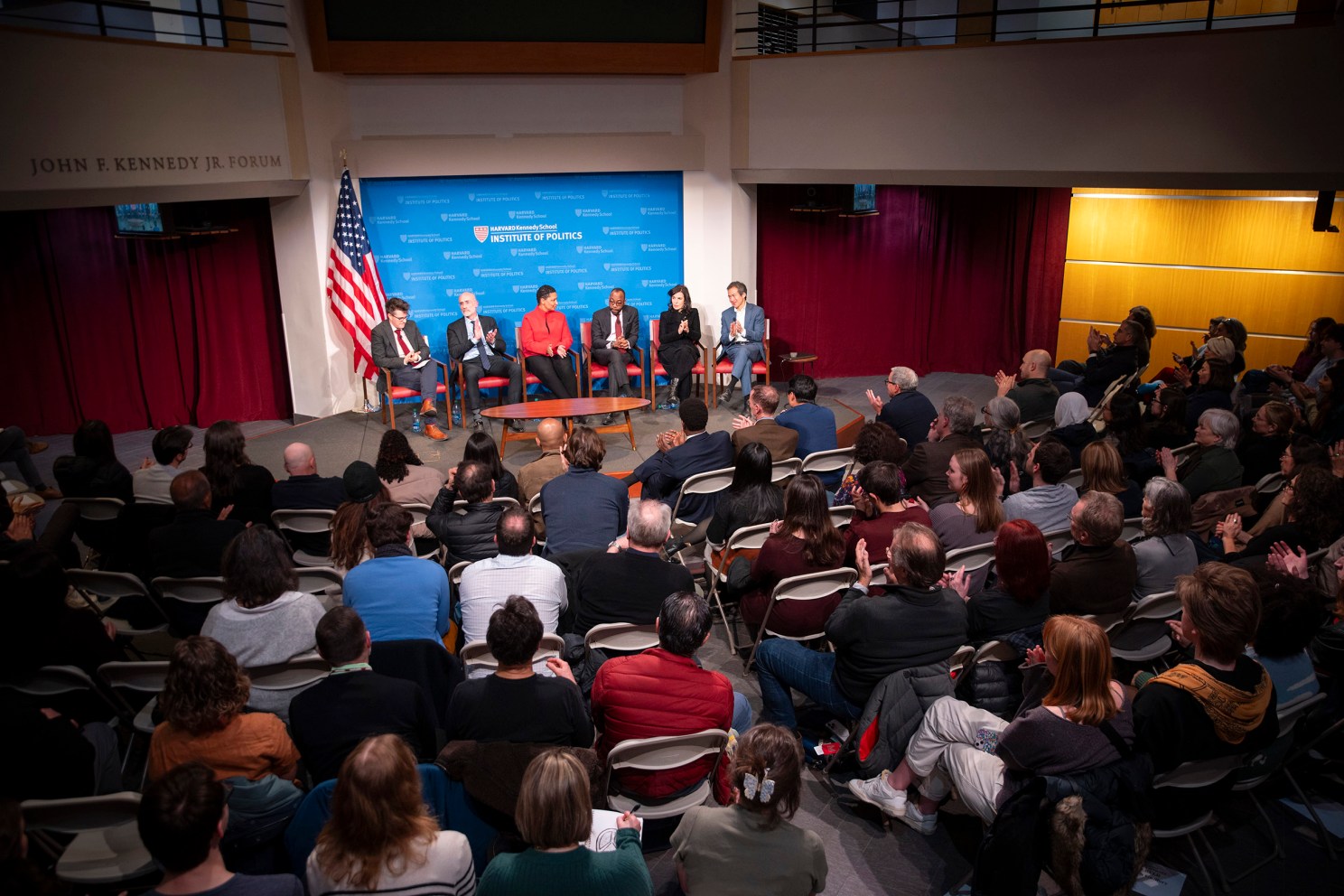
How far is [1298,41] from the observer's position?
639 cm

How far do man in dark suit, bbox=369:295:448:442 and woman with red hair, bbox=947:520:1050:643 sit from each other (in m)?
5.67

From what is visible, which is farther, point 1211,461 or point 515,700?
point 1211,461

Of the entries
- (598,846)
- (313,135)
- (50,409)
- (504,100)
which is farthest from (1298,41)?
(50,409)

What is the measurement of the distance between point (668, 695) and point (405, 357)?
20.3 feet

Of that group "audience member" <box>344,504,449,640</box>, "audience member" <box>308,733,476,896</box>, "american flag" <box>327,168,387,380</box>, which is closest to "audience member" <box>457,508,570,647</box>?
"audience member" <box>344,504,449,640</box>

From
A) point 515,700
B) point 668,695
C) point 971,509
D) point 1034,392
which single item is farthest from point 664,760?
point 1034,392

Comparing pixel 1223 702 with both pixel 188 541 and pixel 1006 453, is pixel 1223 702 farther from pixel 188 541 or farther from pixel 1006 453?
pixel 188 541

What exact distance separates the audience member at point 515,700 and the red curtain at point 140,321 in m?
6.48

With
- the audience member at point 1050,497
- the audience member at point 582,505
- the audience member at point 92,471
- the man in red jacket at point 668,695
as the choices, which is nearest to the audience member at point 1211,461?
the audience member at point 1050,497

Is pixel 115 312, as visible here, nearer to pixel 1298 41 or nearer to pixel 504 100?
pixel 504 100

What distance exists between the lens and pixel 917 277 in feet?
35.0

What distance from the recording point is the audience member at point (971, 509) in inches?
178

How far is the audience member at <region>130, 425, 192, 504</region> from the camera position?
5242 mm

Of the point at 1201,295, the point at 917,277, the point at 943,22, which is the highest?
the point at 943,22
